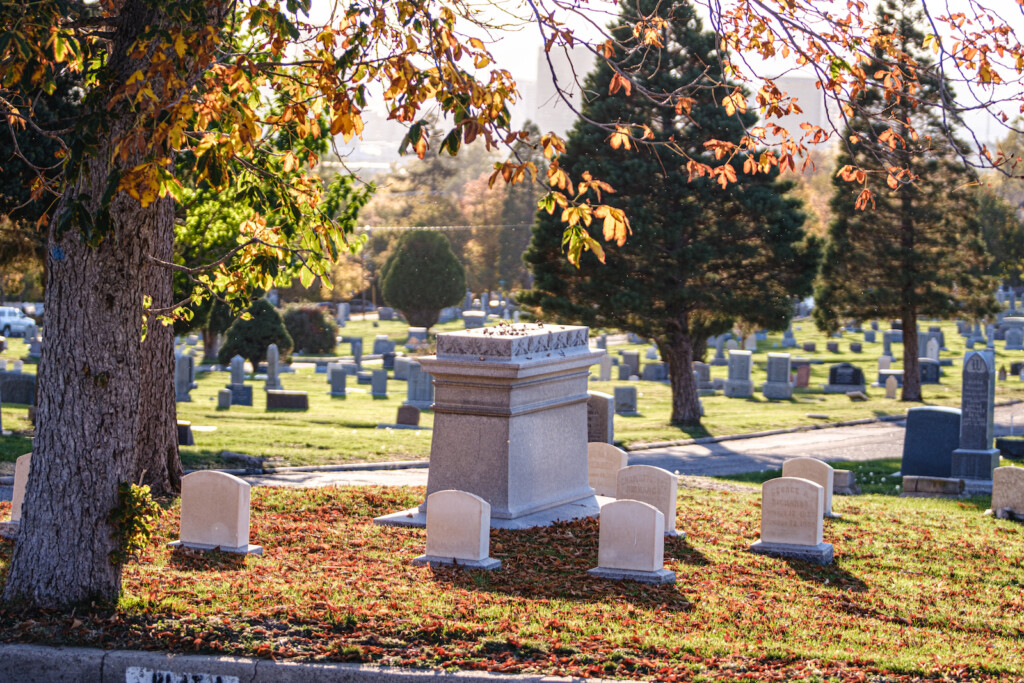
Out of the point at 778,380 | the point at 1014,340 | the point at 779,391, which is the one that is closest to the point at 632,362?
the point at 778,380

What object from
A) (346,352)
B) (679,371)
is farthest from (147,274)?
(346,352)

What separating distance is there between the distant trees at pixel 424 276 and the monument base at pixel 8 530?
43905 mm

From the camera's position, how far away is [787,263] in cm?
2609

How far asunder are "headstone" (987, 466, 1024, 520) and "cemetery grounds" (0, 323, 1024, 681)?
32cm

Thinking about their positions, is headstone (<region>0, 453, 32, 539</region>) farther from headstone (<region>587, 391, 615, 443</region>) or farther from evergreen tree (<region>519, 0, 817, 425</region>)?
evergreen tree (<region>519, 0, 817, 425</region>)

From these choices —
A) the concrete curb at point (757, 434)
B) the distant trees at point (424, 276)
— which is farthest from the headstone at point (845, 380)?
the distant trees at point (424, 276)

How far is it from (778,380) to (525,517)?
2334cm

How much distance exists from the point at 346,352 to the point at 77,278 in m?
41.5

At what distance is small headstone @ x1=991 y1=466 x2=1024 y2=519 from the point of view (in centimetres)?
1313

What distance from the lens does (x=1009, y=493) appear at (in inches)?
520

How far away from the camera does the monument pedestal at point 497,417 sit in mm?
11320

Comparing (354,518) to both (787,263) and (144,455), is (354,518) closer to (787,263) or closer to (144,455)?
(144,455)

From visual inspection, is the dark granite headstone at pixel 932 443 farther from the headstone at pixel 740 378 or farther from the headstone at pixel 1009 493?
the headstone at pixel 740 378

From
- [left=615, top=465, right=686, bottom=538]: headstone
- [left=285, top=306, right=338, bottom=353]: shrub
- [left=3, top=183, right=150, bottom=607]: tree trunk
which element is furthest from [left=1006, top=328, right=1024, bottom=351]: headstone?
[left=3, top=183, right=150, bottom=607]: tree trunk
